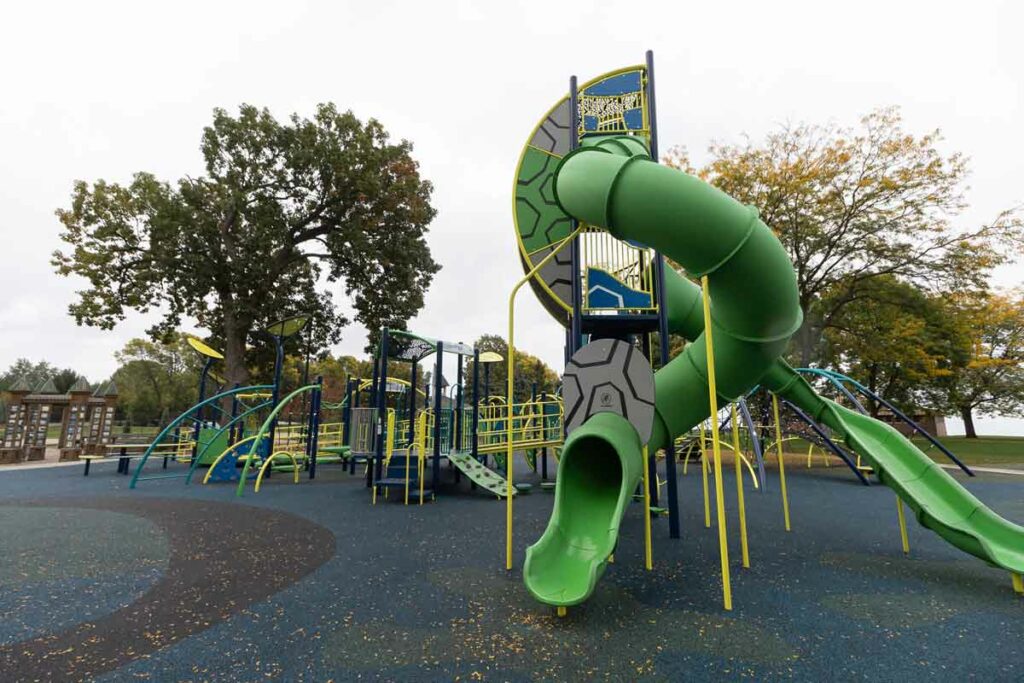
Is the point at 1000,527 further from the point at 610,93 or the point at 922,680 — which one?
the point at 610,93

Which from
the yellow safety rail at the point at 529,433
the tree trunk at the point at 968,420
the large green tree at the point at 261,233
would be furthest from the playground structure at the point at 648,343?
the tree trunk at the point at 968,420

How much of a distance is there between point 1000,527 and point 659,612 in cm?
377

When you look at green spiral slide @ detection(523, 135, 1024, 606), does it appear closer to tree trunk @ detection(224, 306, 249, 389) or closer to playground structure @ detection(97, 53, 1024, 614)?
playground structure @ detection(97, 53, 1024, 614)

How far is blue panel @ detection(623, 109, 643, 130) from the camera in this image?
7.34 meters

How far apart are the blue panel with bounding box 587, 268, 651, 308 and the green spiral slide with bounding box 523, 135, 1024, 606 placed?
1578 mm

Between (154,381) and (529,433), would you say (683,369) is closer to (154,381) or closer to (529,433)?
(529,433)

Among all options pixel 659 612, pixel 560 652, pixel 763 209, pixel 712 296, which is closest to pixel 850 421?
pixel 712 296

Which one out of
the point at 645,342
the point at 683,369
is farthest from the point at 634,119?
the point at 683,369

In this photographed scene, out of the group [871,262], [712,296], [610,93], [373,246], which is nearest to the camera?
[712,296]

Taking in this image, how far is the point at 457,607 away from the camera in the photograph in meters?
3.90

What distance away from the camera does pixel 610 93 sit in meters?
7.59

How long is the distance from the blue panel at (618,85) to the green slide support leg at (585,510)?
18.9 feet

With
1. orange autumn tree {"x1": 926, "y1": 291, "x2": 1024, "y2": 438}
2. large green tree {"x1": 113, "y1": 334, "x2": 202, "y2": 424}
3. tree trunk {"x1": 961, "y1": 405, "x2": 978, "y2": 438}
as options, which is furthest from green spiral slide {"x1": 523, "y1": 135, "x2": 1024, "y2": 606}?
large green tree {"x1": 113, "y1": 334, "x2": 202, "y2": 424}

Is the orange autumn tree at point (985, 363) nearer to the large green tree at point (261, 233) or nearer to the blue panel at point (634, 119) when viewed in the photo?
the blue panel at point (634, 119)
